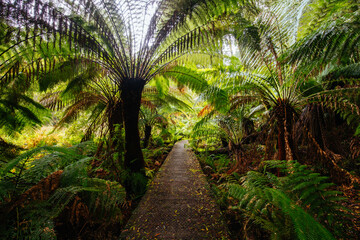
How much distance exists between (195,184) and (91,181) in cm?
151

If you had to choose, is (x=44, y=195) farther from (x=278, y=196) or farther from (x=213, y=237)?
(x=278, y=196)

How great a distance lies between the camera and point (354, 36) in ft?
3.92

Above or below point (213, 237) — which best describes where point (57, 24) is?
above

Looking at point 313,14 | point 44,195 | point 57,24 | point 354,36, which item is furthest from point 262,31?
point 44,195

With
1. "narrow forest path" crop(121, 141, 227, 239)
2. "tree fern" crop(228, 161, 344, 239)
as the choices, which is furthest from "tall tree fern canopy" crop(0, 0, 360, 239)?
"narrow forest path" crop(121, 141, 227, 239)

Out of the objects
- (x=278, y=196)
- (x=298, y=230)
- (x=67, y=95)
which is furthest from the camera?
(x=67, y=95)

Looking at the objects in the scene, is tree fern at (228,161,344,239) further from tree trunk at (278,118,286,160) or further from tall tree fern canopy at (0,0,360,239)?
tree trunk at (278,118,286,160)

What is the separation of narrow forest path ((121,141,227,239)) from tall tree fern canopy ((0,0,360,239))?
0.15 metres

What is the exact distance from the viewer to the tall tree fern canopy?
3.50 feet

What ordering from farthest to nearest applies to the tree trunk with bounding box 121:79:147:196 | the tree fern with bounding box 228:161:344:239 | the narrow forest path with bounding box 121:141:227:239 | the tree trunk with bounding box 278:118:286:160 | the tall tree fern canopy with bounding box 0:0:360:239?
the tree trunk with bounding box 121:79:147:196, the tree trunk with bounding box 278:118:286:160, the narrow forest path with bounding box 121:141:227:239, the tall tree fern canopy with bounding box 0:0:360:239, the tree fern with bounding box 228:161:344:239

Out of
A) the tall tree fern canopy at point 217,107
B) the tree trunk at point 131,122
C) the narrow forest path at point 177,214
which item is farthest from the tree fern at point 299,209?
the tree trunk at point 131,122

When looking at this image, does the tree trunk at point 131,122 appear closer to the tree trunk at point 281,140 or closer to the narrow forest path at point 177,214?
the narrow forest path at point 177,214

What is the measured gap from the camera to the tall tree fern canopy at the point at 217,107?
107cm

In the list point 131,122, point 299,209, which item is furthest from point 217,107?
point 299,209
